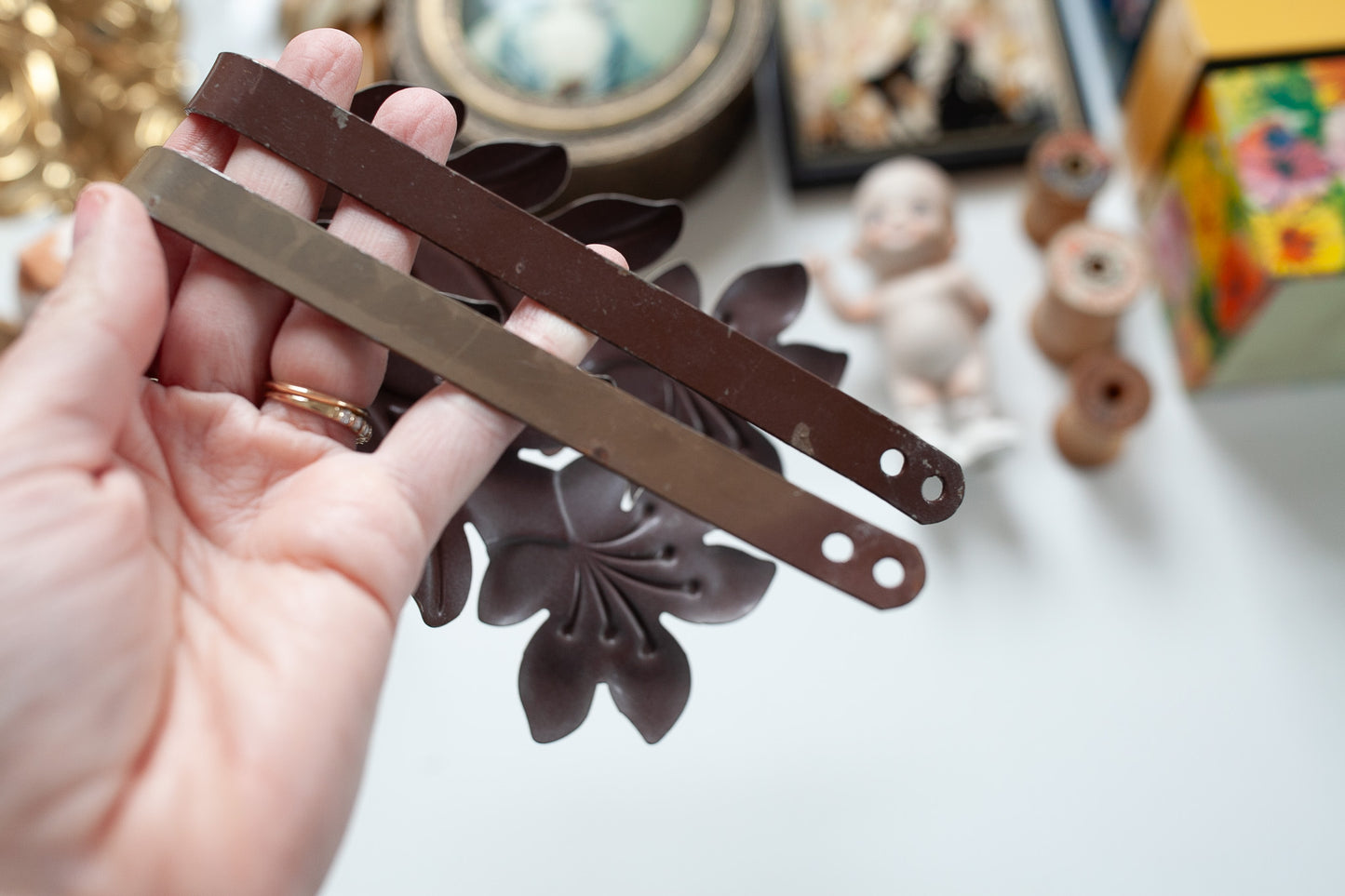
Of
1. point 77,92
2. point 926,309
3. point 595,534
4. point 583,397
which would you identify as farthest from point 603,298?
point 77,92

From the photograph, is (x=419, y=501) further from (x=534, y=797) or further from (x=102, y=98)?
(x=102, y=98)

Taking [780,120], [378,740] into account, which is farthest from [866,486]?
[780,120]

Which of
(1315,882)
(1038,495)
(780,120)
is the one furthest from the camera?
(780,120)

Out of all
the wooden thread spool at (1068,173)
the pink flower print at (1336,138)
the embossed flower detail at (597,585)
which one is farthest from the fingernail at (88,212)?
the pink flower print at (1336,138)

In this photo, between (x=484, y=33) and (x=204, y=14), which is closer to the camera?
(x=484, y=33)

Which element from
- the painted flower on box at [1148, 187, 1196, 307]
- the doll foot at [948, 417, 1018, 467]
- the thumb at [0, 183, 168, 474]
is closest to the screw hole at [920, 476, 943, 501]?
the doll foot at [948, 417, 1018, 467]

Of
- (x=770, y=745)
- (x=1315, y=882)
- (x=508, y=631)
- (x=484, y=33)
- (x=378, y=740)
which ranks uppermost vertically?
(x=1315, y=882)

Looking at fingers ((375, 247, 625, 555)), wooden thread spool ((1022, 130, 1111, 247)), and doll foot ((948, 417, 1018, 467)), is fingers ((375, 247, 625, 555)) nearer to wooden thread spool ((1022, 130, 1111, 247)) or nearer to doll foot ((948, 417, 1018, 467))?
doll foot ((948, 417, 1018, 467))
